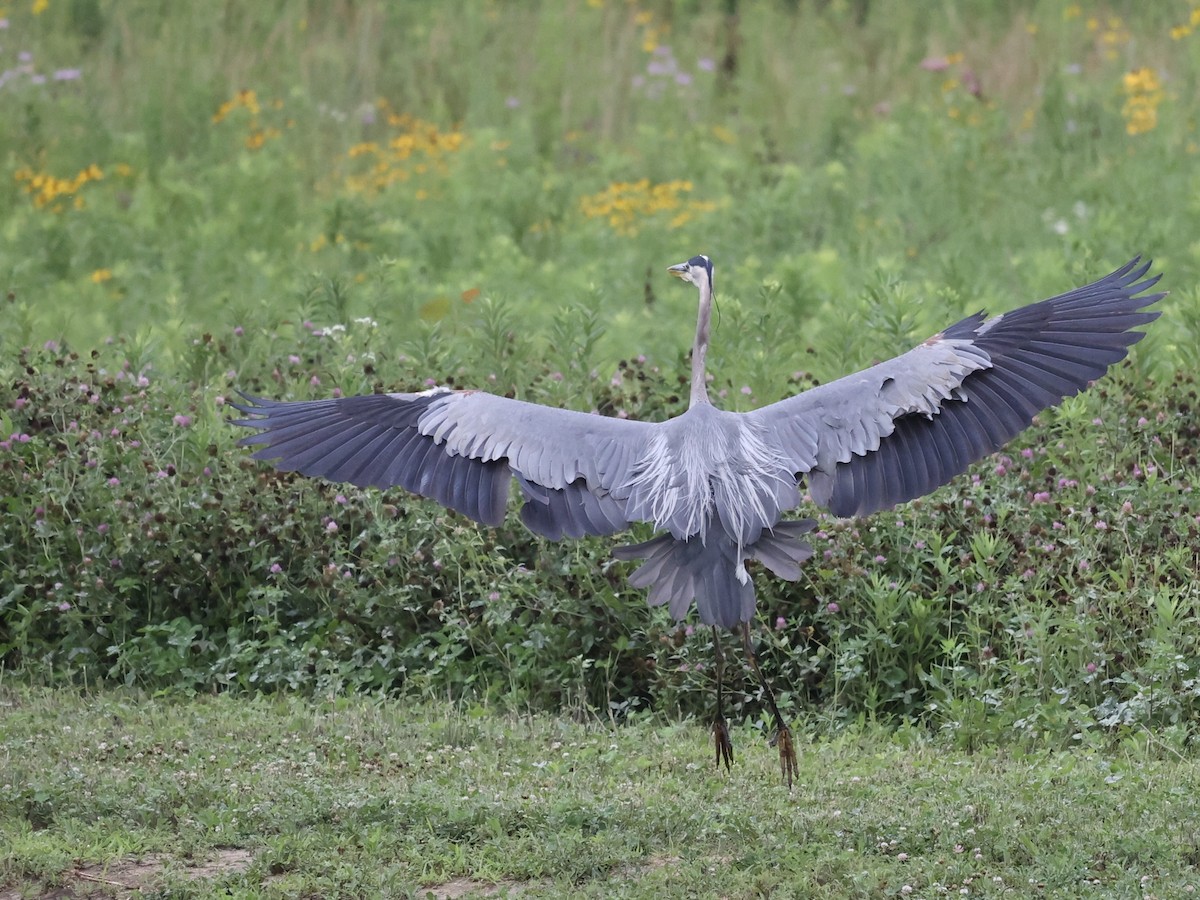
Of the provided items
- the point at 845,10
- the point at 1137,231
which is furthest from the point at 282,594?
the point at 845,10

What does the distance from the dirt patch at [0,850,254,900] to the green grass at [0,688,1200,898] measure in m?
0.02

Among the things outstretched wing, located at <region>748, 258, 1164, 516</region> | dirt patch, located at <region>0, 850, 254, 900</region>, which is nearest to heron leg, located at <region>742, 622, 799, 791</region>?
outstretched wing, located at <region>748, 258, 1164, 516</region>

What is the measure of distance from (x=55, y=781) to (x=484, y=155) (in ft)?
27.8

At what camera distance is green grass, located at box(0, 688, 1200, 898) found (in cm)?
494

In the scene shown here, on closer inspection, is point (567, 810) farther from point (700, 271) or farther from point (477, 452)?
point (700, 271)

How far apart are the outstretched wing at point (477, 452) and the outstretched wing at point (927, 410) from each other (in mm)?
616

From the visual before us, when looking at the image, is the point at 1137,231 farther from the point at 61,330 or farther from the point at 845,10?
the point at 845,10

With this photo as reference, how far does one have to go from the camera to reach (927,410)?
5.78 m

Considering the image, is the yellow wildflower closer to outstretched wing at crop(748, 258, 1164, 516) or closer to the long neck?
outstretched wing at crop(748, 258, 1164, 516)

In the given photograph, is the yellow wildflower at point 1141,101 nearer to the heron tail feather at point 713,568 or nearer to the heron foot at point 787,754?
the heron tail feather at point 713,568

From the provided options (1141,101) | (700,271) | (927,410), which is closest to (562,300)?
(700,271)

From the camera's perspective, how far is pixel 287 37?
1611cm

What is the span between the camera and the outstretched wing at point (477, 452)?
5867mm

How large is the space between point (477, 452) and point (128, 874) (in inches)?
72.0
